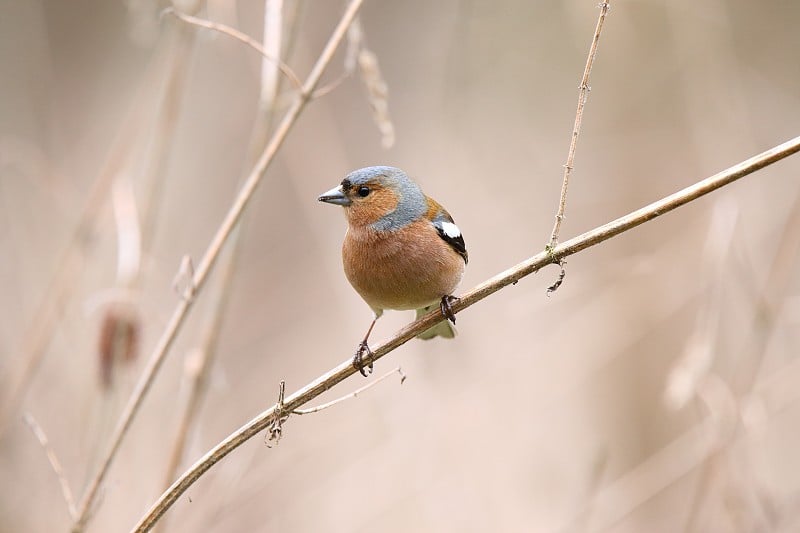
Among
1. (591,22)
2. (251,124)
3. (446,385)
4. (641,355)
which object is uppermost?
(251,124)

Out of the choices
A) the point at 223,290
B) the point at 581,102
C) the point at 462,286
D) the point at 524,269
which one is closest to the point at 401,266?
the point at 223,290

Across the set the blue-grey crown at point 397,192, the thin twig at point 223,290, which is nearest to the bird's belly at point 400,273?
the blue-grey crown at point 397,192

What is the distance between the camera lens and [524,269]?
2.23 m

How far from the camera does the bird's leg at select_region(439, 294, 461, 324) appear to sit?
279 cm

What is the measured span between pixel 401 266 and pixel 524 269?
3.04ft

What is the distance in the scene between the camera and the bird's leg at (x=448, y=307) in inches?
110

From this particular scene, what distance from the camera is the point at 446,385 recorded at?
4074 mm

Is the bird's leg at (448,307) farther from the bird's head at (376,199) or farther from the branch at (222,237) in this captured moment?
the branch at (222,237)

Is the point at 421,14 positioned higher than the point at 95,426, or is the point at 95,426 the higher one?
the point at 421,14

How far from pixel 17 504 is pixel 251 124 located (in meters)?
3.46

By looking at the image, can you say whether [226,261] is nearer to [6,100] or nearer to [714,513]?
[714,513]

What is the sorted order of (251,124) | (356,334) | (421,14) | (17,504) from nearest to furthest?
(17,504) < (356,334) < (251,124) < (421,14)

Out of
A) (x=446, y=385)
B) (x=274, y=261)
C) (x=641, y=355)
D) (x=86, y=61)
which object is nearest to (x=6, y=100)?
(x=86, y=61)

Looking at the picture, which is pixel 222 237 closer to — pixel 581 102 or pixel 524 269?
pixel 524 269
